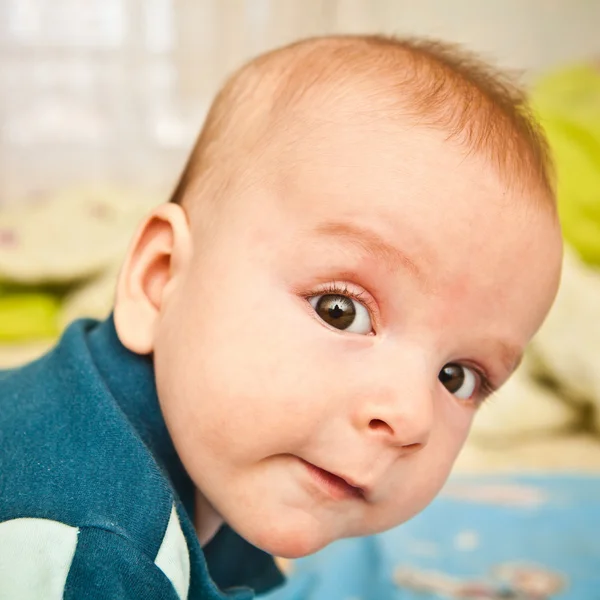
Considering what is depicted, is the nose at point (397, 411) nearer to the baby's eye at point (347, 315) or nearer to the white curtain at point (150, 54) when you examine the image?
the baby's eye at point (347, 315)

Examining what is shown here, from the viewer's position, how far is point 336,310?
2.04ft

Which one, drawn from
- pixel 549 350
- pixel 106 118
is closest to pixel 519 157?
pixel 549 350

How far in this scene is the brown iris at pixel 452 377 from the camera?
0.68 m

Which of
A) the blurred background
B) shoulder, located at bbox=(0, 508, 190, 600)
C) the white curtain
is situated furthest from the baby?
the white curtain

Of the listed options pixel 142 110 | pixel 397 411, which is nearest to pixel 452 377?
pixel 397 411

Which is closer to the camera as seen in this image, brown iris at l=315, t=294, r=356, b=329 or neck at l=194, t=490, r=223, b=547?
brown iris at l=315, t=294, r=356, b=329

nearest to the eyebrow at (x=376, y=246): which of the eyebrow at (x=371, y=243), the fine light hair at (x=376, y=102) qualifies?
the eyebrow at (x=371, y=243)

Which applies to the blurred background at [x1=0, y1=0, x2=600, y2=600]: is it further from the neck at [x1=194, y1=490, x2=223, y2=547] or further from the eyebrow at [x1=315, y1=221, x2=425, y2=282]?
the eyebrow at [x1=315, y1=221, x2=425, y2=282]

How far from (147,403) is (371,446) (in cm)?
23

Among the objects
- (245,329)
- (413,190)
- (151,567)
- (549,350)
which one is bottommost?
(549,350)

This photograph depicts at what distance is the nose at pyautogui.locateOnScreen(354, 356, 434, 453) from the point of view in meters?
0.58

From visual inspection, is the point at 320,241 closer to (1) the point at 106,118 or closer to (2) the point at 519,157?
(2) the point at 519,157

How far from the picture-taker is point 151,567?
0.58m

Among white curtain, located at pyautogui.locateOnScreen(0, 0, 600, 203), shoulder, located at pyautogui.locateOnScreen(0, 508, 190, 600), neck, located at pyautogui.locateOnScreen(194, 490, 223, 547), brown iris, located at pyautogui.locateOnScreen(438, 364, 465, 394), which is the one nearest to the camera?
shoulder, located at pyautogui.locateOnScreen(0, 508, 190, 600)
